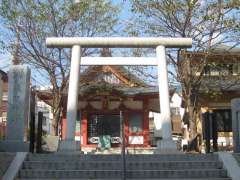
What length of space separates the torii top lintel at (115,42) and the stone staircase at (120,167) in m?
5.71

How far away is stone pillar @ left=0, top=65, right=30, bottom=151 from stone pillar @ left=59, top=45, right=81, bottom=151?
1709 mm

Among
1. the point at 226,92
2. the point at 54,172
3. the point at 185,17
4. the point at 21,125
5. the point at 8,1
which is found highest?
the point at 8,1

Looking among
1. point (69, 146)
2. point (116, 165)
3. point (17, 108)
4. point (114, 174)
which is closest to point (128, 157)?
point (116, 165)

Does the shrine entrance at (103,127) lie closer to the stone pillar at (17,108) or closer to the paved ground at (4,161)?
the stone pillar at (17,108)

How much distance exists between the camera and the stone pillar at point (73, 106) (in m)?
16.1

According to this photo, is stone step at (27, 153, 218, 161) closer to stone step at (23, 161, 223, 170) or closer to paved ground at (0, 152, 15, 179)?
stone step at (23, 161, 223, 170)

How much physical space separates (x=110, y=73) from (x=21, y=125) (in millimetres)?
14167

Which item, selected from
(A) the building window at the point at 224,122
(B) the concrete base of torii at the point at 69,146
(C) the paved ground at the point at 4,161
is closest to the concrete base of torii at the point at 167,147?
(B) the concrete base of torii at the point at 69,146

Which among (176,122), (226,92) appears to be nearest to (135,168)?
(226,92)

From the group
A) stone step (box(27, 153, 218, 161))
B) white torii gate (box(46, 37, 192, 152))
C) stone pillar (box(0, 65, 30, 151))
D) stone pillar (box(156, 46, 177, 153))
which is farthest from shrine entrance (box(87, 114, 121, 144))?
stone step (box(27, 153, 218, 161))

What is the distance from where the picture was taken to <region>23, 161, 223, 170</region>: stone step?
39.3ft

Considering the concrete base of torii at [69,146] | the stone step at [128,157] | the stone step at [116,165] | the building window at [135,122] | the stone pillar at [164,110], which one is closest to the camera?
the stone step at [116,165]

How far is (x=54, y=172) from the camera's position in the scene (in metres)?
11.6

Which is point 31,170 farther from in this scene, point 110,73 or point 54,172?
point 110,73
